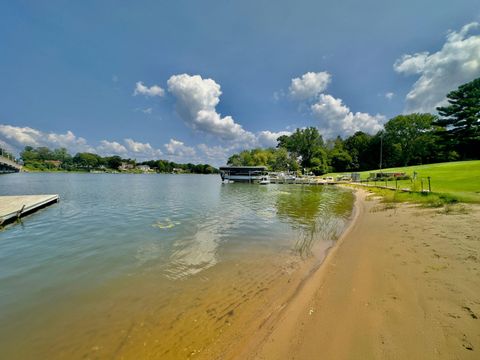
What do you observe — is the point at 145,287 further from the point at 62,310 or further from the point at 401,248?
the point at 401,248

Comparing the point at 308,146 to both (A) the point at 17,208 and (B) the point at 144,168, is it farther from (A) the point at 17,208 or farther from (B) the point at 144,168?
(B) the point at 144,168

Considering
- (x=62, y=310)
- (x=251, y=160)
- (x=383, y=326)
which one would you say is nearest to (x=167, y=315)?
(x=62, y=310)

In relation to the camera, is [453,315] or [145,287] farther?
[145,287]

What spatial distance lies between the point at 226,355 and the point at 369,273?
Result: 14.9 ft

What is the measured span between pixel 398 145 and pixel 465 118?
2339cm

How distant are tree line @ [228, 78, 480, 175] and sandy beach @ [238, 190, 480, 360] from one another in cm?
6314

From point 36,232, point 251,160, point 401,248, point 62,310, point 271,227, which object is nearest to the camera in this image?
point 62,310

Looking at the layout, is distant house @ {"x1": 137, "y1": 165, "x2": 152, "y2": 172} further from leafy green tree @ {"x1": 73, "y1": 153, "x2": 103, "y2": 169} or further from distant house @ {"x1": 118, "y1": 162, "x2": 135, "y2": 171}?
leafy green tree @ {"x1": 73, "y1": 153, "x2": 103, "y2": 169}

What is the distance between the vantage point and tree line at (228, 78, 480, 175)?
49688mm

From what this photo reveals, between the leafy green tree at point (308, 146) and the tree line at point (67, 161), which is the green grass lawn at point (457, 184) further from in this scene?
the tree line at point (67, 161)

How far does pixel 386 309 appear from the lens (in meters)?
4.17

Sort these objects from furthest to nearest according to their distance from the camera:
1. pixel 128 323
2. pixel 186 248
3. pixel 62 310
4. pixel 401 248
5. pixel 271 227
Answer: pixel 271 227 → pixel 186 248 → pixel 401 248 → pixel 62 310 → pixel 128 323

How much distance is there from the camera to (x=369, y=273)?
5.95 m

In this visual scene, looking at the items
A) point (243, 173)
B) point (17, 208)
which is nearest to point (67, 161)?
point (243, 173)
